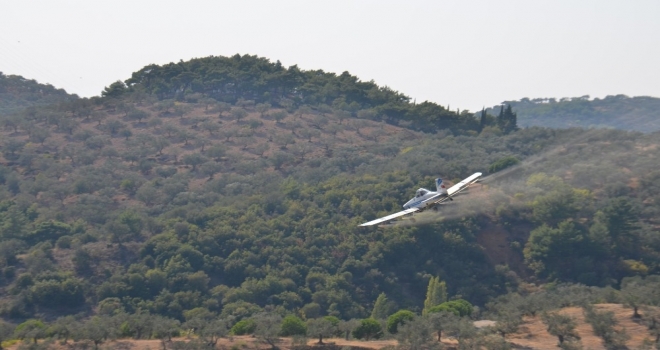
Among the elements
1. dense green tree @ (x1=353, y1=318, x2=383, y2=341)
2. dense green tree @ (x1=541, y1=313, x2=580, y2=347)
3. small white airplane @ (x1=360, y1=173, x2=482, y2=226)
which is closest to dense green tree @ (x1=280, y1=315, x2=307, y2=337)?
dense green tree @ (x1=353, y1=318, x2=383, y2=341)

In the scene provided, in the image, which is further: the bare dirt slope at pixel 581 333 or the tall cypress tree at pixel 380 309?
the tall cypress tree at pixel 380 309

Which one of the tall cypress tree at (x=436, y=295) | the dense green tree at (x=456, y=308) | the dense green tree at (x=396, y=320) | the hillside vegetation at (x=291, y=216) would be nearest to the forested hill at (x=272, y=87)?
the hillside vegetation at (x=291, y=216)

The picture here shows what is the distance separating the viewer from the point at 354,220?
88438 mm

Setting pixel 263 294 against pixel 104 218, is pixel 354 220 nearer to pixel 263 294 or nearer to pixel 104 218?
pixel 263 294

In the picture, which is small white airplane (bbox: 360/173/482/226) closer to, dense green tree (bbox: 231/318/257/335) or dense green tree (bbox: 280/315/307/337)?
dense green tree (bbox: 280/315/307/337)

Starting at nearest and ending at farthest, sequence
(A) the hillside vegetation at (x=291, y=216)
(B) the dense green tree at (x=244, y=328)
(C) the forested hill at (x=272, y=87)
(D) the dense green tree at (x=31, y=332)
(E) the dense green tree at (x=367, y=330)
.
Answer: (D) the dense green tree at (x=31, y=332), (E) the dense green tree at (x=367, y=330), (B) the dense green tree at (x=244, y=328), (A) the hillside vegetation at (x=291, y=216), (C) the forested hill at (x=272, y=87)

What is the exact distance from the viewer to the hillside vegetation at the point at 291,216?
249 feet

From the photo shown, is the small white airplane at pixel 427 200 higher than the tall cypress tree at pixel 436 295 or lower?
higher

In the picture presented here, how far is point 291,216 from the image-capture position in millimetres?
90875

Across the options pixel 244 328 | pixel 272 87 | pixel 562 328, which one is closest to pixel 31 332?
pixel 244 328

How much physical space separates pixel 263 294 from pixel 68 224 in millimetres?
27044

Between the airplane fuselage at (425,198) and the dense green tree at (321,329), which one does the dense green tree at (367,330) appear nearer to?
the dense green tree at (321,329)

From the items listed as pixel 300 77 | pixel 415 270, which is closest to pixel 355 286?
pixel 415 270

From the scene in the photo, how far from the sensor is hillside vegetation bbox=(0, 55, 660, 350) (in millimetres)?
75938
